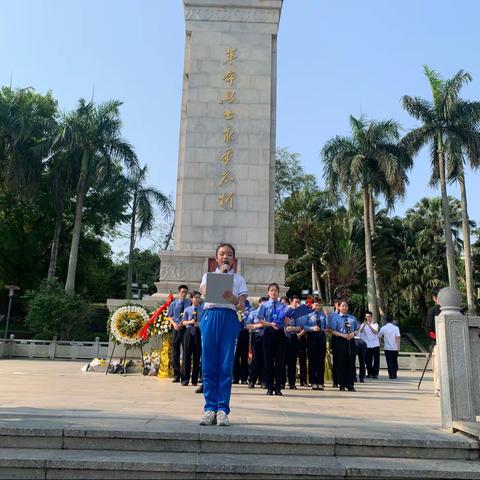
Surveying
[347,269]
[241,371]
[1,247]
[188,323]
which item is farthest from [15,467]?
[1,247]

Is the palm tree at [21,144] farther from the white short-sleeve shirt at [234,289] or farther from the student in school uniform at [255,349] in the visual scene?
the white short-sleeve shirt at [234,289]

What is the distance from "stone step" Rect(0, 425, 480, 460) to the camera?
349 cm

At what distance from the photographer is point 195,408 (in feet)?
17.0

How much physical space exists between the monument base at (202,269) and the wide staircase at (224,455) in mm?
9093

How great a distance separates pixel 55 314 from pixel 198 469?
1908 cm

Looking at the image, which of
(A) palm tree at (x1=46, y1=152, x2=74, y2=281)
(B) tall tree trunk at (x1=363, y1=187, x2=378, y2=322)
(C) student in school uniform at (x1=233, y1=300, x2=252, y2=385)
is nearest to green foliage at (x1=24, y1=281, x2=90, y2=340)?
(A) palm tree at (x1=46, y1=152, x2=74, y2=281)

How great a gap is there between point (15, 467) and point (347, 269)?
79.9 ft

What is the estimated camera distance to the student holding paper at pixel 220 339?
4133mm

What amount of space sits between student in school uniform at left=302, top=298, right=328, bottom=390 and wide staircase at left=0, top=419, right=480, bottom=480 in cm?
404

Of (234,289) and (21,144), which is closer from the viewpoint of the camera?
(234,289)

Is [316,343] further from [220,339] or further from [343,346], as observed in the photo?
[220,339]

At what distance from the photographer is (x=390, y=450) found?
3.55 m

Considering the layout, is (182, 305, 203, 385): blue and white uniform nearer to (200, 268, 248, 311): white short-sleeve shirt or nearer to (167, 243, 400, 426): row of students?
(167, 243, 400, 426): row of students

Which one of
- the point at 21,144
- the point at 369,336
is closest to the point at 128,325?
the point at 369,336
